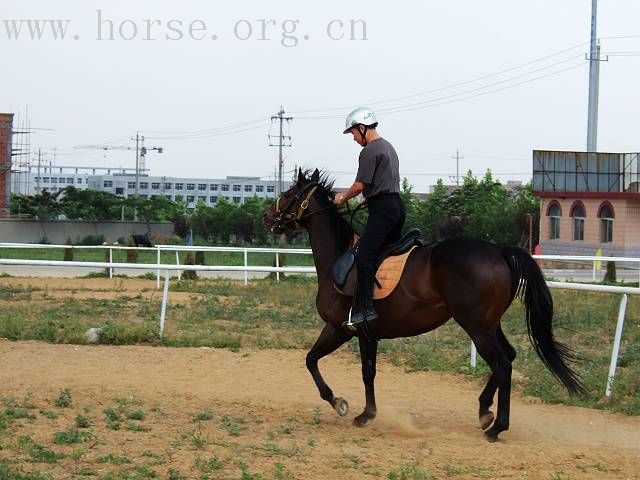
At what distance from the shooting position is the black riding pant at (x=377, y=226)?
8008 millimetres

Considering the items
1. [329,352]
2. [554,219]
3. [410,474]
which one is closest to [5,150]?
[554,219]

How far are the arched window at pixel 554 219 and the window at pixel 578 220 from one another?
1.27 meters

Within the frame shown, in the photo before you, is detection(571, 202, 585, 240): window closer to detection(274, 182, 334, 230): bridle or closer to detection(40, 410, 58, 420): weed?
detection(274, 182, 334, 230): bridle

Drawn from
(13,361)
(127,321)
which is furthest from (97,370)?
(127,321)

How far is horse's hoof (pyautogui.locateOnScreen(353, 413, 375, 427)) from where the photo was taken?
26.6ft

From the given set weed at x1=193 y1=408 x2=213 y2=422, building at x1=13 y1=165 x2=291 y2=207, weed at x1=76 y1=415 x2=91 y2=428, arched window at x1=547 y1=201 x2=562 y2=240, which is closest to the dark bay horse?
weed at x1=193 y1=408 x2=213 y2=422

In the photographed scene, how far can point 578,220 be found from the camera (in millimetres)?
51625

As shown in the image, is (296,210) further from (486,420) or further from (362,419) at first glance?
(486,420)

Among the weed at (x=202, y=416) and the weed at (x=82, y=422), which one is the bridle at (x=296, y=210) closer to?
the weed at (x=202, y=416)

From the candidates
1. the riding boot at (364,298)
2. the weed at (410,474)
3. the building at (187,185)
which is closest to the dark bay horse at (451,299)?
the riding boot at (364,298)

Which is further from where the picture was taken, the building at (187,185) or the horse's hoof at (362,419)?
the building at (187,185)

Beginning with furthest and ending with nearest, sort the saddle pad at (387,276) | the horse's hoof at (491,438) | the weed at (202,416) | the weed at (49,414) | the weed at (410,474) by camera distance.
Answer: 1. the saddle pad at (387,276)
2. the weed at (202,416)
3. the weed at (49,414)
4. the horse's hoof at (491,438)
5. the weed at (410,474)

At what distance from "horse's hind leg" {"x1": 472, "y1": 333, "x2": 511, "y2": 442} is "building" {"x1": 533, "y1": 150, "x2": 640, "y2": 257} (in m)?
42.3

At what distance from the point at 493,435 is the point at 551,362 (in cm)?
96
